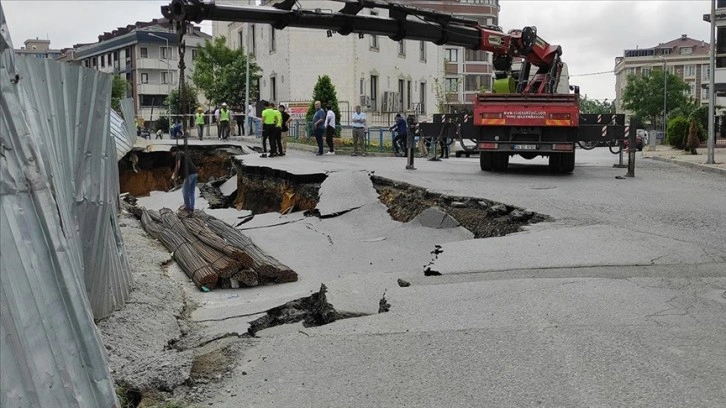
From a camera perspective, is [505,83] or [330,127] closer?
[505,83]

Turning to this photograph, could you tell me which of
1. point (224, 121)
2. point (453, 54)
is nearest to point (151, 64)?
point (453, 54)

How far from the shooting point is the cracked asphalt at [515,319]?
15.6ft

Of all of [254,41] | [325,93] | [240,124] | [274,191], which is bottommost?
[274,191]

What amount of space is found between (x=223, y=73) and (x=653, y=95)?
61043mm

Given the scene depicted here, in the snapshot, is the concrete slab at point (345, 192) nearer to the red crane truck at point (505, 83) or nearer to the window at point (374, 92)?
the red crane truck at point (505, 83)

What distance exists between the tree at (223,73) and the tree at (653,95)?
5798cm

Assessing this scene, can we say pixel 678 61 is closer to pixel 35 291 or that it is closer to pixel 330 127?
pixel 330 127

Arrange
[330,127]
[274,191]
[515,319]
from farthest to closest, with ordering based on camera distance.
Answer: [330,127], [274,191], [515,319]

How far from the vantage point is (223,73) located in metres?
48.9

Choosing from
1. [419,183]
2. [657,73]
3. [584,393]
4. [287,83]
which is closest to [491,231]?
[419,183]

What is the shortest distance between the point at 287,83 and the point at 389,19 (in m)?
28.7

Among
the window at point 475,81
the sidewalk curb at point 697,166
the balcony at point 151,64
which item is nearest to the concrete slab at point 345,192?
the sidewalk curb at point 697,166

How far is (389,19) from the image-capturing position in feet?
55.0

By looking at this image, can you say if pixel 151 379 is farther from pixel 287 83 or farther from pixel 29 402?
pixel 287 83
